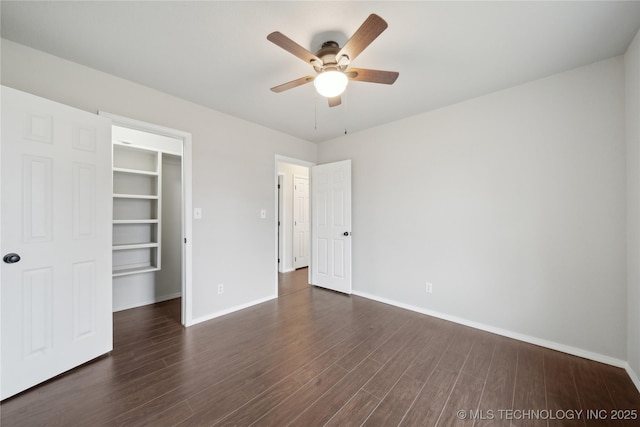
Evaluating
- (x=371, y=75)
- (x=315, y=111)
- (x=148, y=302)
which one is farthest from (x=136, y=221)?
(x=371, y=75)

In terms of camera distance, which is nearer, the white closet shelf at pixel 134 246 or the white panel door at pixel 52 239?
the white panel door at pixel 52 239

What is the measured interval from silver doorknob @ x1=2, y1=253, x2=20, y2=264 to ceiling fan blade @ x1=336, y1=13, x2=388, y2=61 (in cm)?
253

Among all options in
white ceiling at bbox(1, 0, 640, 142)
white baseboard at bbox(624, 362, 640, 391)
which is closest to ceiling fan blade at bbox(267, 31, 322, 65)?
white ceiling at bbox(1, 0, 640, 142)

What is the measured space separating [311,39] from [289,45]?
41cm

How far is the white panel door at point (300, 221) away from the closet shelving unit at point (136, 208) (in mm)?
2606

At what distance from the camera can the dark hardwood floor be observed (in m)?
1.49

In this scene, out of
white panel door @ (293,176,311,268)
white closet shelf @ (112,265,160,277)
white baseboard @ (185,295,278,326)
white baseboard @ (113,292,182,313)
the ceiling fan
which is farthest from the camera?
white panel door @ (293,176,311,268)

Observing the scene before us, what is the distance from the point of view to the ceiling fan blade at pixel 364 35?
1.25 meters

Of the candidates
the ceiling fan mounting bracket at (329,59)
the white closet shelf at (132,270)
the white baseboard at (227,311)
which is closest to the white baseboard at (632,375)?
the ceiling fan mounting bracket at (329,59)

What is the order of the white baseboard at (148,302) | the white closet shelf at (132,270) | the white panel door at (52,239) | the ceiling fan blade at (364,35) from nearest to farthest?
the ceiling fan blade at (364,35) < the white panel door at (52,239) < the white closet shelf at (132,270) < the white baseboard at (148,302)

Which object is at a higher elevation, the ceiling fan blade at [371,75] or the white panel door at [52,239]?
the ceiling fan blade at [371,75]

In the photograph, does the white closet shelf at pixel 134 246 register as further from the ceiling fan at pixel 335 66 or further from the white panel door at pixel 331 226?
the ceiling fan at pixel 335 66

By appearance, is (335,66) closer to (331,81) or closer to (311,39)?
(331,81)

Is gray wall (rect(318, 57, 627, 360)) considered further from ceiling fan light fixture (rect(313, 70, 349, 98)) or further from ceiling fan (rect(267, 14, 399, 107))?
ceiling fan light fixture (rect(313, 70, 349, 98))
